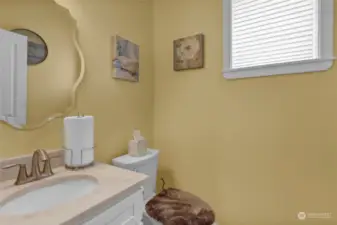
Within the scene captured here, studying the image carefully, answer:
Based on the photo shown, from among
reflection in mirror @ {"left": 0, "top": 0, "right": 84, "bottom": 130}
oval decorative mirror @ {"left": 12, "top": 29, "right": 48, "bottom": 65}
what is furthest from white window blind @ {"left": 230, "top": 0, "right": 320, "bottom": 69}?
oval decorative mirror @ {"left": 12, "top": 29, "right": 48, "bottom": 65}

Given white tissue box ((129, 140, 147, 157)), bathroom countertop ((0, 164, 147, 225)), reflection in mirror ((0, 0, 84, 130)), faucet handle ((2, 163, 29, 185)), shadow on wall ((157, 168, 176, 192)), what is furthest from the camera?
shadow on wall ((157, 168, 176, 192))

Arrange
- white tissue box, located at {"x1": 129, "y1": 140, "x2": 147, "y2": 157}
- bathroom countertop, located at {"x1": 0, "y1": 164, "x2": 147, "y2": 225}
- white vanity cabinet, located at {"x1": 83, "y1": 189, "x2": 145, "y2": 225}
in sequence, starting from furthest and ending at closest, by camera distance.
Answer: white tissue box, located at {"x1": 129, "y1": 140, "x2": 147, "y2": 157} < white vanity cabinet, located at {"x1": 83, "y1": 189, "x2": 145, "y2": 225} < bathroom countertop, located at {"x1": 0, "y1": 164, "x2": 147, "y2": 225}

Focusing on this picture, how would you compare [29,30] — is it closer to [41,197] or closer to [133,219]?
[41,197]

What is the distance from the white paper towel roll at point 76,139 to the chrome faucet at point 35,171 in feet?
0.37

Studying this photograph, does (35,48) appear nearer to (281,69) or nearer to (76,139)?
(76,139)

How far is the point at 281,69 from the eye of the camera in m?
1.36

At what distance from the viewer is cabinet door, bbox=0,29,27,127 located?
36.7 inches

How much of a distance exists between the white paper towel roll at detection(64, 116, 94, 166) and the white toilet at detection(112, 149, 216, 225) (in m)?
0.32

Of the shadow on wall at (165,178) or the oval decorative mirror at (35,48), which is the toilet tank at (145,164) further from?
the oval decorative mirror at (35,48)

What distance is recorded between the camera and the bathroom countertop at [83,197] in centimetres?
60

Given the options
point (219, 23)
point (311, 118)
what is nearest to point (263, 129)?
point (311, 118)

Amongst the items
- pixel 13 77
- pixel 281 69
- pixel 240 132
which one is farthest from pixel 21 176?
pixel 281 69

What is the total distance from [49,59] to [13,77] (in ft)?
0.70

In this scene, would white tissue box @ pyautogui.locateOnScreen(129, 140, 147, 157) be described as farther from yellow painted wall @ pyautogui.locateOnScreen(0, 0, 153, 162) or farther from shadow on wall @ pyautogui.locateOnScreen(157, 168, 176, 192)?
shadow on wall @ pyautogui.locateOnScreen(157, 168, 176, 192)
